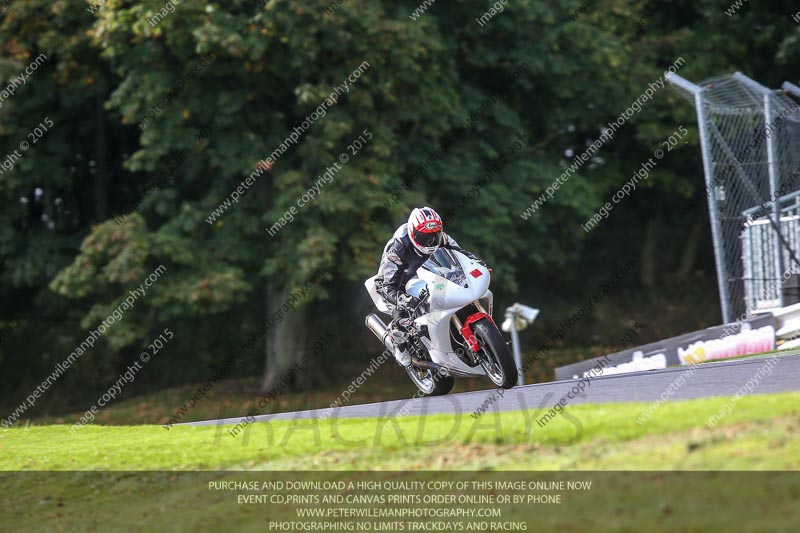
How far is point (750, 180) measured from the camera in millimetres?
16688

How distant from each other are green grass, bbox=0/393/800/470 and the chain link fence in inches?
318

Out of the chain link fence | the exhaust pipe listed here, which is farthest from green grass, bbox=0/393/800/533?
the chain link fence

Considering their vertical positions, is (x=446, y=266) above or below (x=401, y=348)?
above

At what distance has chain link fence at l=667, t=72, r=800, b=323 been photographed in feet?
54.3

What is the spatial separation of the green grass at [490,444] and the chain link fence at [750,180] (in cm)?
808

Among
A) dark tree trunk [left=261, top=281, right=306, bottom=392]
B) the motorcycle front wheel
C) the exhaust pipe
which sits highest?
the exhaust pipe

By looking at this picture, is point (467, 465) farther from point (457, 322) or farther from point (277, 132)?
point (277, 132)

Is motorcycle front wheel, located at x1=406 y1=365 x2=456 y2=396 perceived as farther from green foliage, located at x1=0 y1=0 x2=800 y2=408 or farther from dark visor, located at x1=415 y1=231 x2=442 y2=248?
green foliage, located at x1=0 y1=0 x2=800 y2=408

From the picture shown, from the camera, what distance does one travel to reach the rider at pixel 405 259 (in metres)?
12.0

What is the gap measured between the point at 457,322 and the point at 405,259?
3.27ft

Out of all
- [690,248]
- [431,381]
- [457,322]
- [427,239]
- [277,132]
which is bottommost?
[690,248]

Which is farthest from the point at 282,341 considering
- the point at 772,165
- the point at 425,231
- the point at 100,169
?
the point at 425,231

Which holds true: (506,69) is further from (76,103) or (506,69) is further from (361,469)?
(361,469)

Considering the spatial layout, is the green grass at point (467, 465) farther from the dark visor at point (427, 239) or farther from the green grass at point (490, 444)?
the dark visor at point (427, 239)
